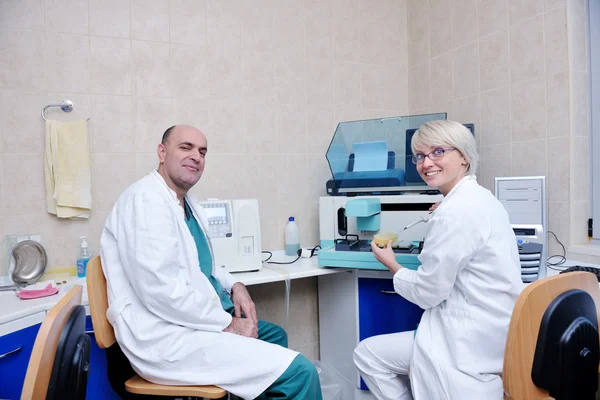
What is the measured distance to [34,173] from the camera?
2010mm

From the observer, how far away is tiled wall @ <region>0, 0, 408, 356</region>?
6.57 feet

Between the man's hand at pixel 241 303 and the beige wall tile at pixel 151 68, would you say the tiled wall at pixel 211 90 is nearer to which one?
the beige wall tile at pixel 151 68

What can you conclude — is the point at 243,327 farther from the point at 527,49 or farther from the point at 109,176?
the point at 527,49

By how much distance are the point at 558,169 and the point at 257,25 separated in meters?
1.82

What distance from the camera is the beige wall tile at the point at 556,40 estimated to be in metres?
1.98

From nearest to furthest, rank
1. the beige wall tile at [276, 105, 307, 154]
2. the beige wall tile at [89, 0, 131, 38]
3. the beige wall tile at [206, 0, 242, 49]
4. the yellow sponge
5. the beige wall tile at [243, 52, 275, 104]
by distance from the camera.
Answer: the yellow sponge < the beige wall tile at [89, 0, 131, 38] < the beige wall tile at [206, 0, 242, 49] < the beige wall tile at [243, 52, 275, 104] < the beige wall tile at [276, 105, 307, 154]

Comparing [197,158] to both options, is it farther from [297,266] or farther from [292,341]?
[292,341]

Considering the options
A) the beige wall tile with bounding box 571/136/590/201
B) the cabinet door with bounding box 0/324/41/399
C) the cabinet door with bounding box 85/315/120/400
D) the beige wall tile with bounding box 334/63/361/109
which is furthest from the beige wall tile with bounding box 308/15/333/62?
the cabinet door with bounding box 0/324/41/399

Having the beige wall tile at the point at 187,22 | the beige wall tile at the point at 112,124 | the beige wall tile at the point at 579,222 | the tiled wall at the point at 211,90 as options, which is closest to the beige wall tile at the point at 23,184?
the tiled wall at the point at 211,90

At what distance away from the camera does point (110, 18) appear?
7.03 feet

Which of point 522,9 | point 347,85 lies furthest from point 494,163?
point 347,85

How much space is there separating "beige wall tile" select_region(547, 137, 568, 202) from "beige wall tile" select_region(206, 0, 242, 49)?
178 cm

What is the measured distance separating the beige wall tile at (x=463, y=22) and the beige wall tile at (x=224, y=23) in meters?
1.31

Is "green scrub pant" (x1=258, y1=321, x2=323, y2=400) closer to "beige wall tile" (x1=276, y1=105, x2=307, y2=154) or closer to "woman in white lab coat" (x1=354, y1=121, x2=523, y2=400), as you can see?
"woman in white lab coat" (x1=354, y1=121, x2=523, y2=400)
